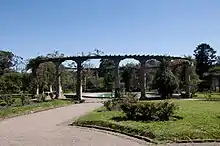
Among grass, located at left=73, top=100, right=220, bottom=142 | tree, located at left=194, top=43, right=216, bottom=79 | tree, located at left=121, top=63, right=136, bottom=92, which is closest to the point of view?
grass, located at left=73, top=100, right=220, bottom=142

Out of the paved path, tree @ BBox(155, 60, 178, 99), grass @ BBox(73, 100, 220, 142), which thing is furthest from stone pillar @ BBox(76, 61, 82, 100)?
grass @ BBox(73, 100, 220, 142)

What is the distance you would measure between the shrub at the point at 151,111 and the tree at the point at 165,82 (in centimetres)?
2436

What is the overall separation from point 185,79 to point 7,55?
37.4 m

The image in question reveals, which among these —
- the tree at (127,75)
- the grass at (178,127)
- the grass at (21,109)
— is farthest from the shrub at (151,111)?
the tree at (127,75)

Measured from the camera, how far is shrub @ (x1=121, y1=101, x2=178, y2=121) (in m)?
17.4

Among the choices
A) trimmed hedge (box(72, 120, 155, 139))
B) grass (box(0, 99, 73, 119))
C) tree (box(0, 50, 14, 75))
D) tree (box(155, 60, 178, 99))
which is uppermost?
tree (box(0, 50, 14, 75))

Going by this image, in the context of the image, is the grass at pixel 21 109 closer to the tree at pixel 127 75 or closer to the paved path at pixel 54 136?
the paved path at pixel 54 136

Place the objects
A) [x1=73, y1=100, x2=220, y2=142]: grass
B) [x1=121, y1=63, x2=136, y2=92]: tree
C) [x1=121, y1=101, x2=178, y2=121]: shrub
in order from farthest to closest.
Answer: [x1=121, y1=63, x2=136, y2=92]: tree, [x1=121, y1=101, x2=178, y2=121]: shrub, [x1=73, y1=100, x2=220, y2=142]: grass

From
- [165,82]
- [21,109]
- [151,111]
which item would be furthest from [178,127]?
[165,82]

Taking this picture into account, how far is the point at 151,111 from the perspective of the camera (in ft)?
58.3

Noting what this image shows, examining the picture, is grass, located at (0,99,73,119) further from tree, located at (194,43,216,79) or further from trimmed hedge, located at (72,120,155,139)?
tree, located at (194,43,216,79)

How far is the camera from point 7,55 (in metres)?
69.9

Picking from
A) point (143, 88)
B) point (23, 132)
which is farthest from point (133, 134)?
point (143, 88)

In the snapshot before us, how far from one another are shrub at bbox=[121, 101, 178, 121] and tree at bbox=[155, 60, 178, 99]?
24.4 meters
